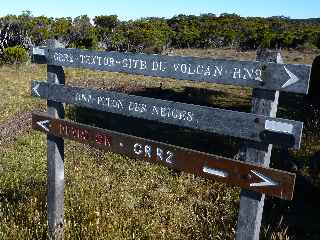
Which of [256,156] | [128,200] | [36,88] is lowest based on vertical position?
[128,200]

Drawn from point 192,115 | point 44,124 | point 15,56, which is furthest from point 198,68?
point 15,56

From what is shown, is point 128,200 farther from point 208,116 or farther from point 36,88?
point 208,116

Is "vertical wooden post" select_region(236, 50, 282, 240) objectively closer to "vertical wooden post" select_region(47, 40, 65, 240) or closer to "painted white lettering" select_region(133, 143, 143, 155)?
"painted white lettering" select_region(133, 143, 143, 155)

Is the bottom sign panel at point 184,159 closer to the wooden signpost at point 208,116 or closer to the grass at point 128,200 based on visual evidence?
the wooden signpost at point 208,116

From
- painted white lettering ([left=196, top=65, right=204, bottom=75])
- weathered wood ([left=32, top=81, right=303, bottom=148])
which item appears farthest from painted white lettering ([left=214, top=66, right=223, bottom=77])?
weathered wood ([left=32, top=81, right=303, bottom=148])

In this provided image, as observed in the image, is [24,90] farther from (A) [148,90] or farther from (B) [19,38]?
(B) [19,38]

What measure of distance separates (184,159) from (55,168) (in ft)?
5.19

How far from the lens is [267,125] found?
10.7 ft

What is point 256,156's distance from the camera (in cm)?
339

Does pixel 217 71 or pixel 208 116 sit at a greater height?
pixel 217 71

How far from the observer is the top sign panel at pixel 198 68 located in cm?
320

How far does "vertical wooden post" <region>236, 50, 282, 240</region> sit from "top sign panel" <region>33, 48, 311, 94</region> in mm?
64

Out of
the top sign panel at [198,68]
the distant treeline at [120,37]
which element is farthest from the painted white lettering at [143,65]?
the distant treeline at [120,37]

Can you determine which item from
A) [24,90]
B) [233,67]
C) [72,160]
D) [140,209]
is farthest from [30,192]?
[24,90]
